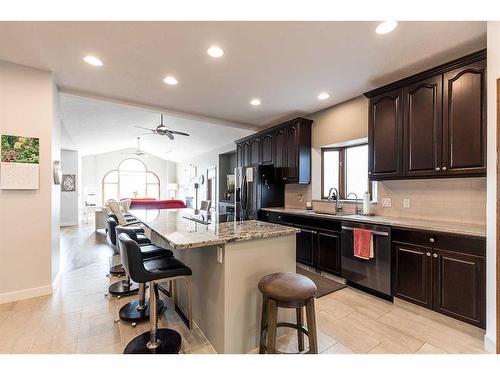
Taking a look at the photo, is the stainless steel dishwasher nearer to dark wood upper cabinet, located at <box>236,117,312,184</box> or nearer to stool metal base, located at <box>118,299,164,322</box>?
dark wood upper cabinet, located at <box>236,117,312,184</box>

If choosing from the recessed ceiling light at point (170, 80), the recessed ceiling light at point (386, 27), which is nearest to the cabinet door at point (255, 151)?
the recessed ceiling light at point (170, 80)

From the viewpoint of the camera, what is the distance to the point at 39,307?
2482 mm

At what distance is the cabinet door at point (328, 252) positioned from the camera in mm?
3125

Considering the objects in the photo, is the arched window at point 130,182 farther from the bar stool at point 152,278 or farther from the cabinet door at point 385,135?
the cabinet door at point 385,135

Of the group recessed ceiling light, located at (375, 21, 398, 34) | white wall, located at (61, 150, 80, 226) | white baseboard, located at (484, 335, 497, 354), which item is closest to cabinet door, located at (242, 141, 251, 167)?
recessed ceiling light, located at (375, 21, 398, 34)

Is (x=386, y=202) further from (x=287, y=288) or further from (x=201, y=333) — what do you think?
(x=201, y=333)

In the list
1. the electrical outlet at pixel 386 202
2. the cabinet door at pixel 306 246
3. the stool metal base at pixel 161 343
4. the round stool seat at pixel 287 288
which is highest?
the electrical outlet at pixel 386 202

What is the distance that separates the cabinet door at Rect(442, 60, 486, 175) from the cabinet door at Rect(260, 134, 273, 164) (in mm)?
2917

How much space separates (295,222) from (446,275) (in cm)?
200

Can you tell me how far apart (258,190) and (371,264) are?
7.90 feet

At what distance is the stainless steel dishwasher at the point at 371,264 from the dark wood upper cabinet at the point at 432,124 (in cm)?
73

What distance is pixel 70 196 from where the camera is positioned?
8180 mm

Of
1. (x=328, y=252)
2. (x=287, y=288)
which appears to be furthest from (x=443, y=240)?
(x=287, y=288)
